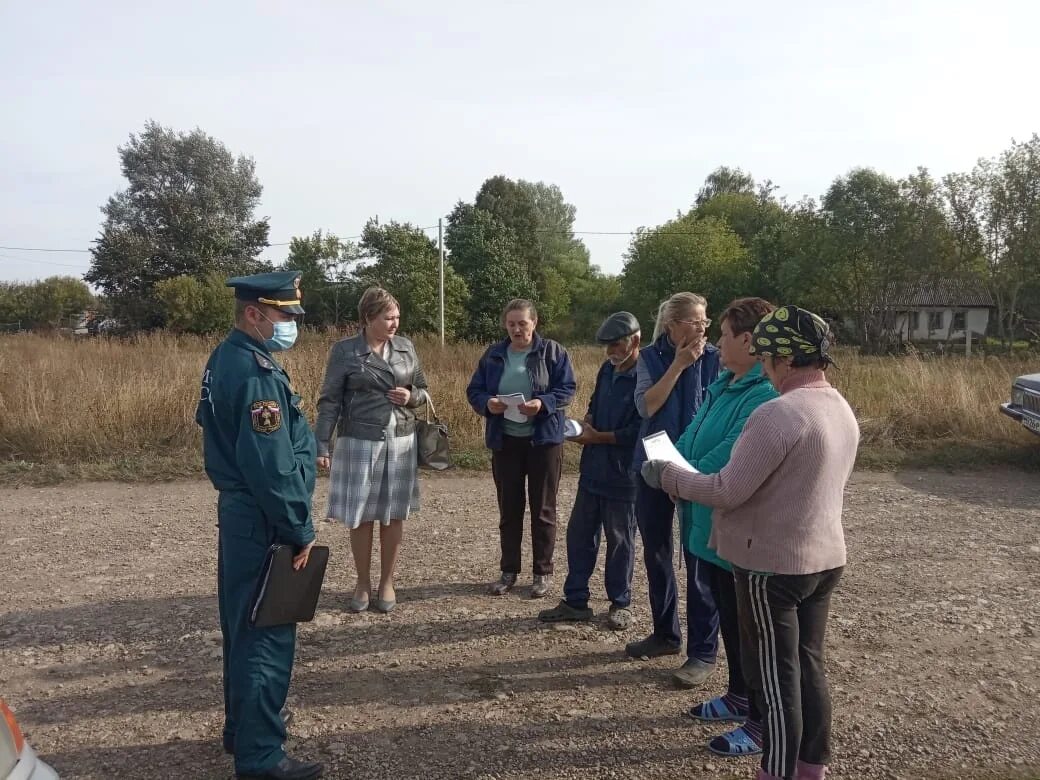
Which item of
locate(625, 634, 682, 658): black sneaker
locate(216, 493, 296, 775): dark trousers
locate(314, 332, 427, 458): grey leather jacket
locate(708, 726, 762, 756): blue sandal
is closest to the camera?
locate(216, 493, 296, 775): dark trousers

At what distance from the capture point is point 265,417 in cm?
270

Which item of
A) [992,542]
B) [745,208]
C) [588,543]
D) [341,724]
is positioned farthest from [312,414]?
[745,208]

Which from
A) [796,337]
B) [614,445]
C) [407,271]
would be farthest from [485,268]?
[796,337]

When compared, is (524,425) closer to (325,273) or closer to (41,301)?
(325,273)

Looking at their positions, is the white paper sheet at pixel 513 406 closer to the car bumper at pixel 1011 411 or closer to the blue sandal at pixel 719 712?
the blue sandal at pixel 719 712

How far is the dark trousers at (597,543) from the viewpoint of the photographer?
4.32 meters

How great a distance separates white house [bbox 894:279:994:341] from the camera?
33.0 m

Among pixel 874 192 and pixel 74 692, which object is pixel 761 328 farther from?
pixel 874 192

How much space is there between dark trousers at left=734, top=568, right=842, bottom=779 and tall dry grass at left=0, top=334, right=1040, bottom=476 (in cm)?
606

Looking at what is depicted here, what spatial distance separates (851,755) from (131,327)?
129 ft

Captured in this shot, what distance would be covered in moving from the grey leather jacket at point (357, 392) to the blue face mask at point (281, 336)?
131 centimetres

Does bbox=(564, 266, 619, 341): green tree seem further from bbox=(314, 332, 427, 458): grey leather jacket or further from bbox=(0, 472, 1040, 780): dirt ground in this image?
bbox=(314, 332, 427, 458): grey leather jacket

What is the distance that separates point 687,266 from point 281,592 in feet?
145

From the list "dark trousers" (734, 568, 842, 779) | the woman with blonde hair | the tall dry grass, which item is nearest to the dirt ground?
the woman with blonde hair
